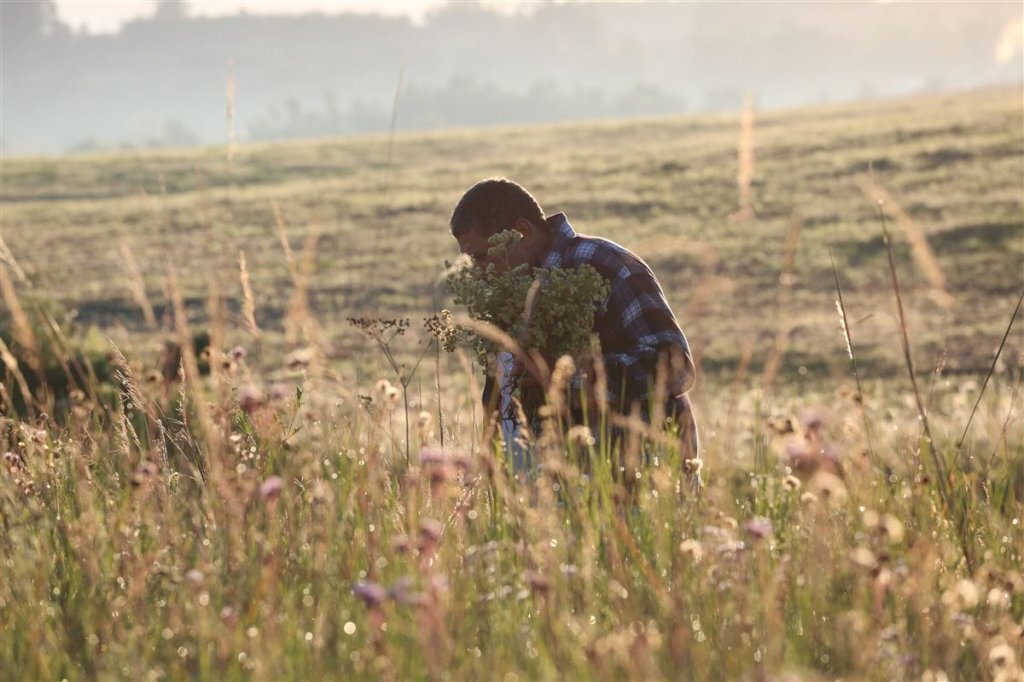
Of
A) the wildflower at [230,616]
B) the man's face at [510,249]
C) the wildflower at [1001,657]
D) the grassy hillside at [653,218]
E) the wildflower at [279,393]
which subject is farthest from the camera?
the grassy hillside at [653,218]

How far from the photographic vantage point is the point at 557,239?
514cm

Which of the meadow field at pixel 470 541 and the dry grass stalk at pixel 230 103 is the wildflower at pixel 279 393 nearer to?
the meadow field at pixel 470 541

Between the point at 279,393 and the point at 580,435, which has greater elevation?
the point at 279,393

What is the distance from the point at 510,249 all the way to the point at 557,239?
47cm

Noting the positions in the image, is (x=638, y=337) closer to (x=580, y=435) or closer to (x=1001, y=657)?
(x=580, y=435)

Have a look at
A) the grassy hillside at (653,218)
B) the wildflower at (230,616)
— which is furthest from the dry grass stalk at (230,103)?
the grassy hillside at (653,218)

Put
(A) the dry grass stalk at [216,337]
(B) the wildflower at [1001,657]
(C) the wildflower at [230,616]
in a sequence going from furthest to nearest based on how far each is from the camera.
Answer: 1. (A) the dry grass stalk at [216,337]
2. (C) the wildflower at [230,616]
3. (B) the wildflower at [1001,657]

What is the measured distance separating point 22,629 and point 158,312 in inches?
881

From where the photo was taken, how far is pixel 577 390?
15.6 feet

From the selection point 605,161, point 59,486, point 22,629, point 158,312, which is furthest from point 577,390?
point 605,161


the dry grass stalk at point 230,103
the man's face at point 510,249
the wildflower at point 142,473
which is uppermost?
the dry grass stalk at point 230,103

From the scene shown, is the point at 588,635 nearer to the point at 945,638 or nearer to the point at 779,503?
the point at 945,638

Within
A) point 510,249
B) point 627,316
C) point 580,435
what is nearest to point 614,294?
point 627,316

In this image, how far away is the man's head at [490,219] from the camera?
489cm
